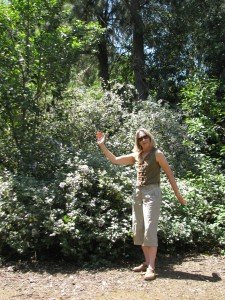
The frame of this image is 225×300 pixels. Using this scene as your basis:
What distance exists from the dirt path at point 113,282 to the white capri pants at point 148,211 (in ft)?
1.53

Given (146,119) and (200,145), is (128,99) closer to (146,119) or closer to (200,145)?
(146,119)

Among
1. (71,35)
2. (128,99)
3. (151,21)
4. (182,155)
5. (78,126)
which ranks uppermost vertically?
(151,21)

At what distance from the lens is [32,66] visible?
7.69 m

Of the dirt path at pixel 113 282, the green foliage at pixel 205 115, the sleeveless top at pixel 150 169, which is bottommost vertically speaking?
the dirt path at pixel 113 282

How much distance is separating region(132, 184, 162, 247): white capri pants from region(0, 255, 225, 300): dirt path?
47 cm

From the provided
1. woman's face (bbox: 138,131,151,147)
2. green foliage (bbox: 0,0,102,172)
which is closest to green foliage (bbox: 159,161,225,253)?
woman's face (bbox: 138,131,151,147)

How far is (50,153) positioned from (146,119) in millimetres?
2748

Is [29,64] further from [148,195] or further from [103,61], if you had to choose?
[103,61]

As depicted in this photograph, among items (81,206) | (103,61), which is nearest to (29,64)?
(81,206)

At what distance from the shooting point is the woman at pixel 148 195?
515 cm

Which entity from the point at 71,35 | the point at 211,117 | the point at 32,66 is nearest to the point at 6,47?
the point at 32,66

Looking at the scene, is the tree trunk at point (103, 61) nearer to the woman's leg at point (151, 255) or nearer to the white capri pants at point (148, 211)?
the white capri pants at point (148, 211)

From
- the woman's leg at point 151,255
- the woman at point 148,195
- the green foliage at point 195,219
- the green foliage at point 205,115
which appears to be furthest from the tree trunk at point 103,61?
the woman's leg at point 151,255

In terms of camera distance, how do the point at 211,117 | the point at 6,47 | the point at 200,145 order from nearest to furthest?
1. the point at 6,47
2. the point at 200,145
3. the point at 211,117
